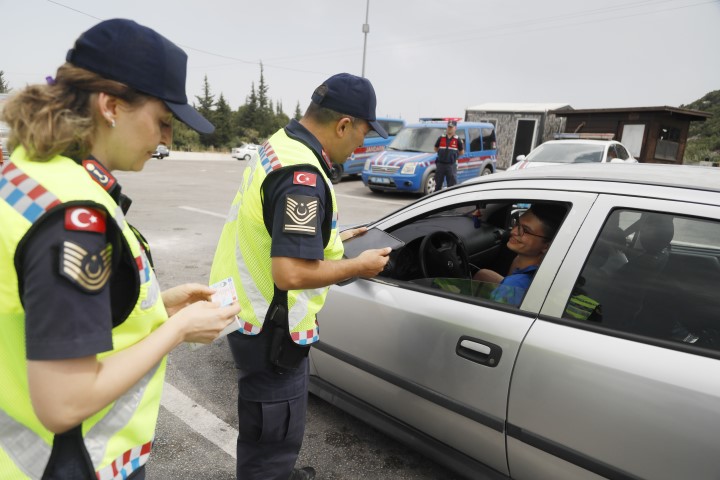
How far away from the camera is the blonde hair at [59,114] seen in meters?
0.77

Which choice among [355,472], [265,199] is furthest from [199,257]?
[265,199]

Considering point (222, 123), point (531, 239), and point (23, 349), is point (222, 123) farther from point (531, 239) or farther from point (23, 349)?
point (23, 349)

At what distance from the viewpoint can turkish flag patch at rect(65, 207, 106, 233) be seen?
2.35ft

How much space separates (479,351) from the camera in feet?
5.46

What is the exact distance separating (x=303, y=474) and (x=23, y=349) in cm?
154

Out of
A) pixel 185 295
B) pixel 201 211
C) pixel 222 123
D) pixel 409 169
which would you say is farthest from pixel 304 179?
pixel 222 123

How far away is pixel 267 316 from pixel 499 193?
108 centimetres

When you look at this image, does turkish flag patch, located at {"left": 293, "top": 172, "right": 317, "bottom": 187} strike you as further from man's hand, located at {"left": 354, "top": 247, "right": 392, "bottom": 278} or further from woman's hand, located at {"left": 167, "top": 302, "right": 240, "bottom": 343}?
woman's hand, located at {"left": 167, "top": 302, "right": 240, "bottom": 343}

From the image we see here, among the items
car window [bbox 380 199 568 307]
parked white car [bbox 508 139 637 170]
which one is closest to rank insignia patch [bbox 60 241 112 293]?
car window [bbox 380 199 568 307]

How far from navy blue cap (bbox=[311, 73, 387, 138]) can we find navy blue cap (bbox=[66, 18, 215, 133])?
2.25 ft

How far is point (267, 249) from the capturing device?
4.96ft

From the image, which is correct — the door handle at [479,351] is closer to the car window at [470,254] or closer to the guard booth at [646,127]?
the car window at [470,254]

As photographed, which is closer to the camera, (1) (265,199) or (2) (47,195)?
(2) (47,195)

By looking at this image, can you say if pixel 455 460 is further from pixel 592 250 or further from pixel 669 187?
pixel 669 187
